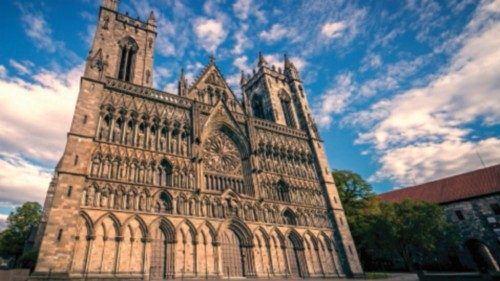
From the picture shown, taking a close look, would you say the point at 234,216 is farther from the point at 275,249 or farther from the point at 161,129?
the point at 161,129

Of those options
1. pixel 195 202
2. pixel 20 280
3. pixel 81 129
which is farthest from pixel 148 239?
pixel 81 129

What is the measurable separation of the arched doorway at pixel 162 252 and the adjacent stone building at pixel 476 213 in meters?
23.2

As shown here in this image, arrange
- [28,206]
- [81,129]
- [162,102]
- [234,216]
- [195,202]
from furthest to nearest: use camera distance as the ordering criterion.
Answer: [28,206] → [162,102] → [234,216] → [195,202] → [81,129]

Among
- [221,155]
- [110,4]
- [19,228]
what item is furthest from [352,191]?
[19,228]

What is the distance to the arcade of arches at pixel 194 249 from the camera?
54.9 ft

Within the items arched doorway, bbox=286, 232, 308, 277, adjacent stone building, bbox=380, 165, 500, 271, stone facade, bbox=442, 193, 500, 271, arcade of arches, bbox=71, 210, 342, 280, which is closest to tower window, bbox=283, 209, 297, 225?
arcade of arches, bbox=71, 210, 342, 280

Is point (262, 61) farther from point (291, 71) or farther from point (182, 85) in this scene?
point (182, 85)

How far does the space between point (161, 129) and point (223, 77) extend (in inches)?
461

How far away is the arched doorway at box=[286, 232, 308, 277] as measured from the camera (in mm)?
23906

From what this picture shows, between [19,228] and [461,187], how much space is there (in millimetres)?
58162

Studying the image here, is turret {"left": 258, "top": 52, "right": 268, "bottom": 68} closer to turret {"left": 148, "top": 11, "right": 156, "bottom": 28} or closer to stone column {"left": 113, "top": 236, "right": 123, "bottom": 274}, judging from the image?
turret {"left": 148, "top": 11, "right": 156, "bottom": 28}

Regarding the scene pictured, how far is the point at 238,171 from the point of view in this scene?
1061 inches

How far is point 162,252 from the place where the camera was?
61.5 ft

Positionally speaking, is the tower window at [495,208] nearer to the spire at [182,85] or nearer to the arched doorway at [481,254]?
the arched doorway at [481,254]
